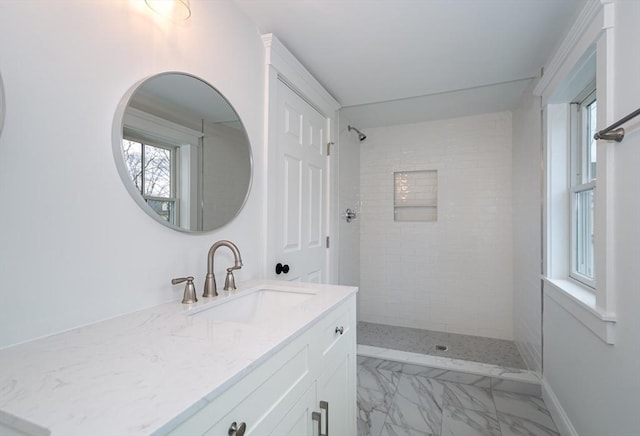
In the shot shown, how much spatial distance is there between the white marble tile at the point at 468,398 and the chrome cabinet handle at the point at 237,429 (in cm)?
186

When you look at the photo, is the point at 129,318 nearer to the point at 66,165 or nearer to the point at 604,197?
the point at 66,165

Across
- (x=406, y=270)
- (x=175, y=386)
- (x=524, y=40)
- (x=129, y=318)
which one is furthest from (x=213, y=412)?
(x=406, y=270)

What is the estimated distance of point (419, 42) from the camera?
1.85m

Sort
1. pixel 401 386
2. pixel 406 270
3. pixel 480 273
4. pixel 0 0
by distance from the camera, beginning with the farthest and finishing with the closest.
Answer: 1. pixel 406 270
2. pixel 480 273
3. pixel 401 386
4. pixel 0 0

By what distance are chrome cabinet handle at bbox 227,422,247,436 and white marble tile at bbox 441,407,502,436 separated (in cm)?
160

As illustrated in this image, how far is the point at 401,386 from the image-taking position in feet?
7.47

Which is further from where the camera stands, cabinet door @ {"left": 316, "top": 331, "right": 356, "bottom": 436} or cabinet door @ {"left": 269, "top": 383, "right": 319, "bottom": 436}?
cabinet door @ {"left": 316, "top": 331, "right": 356, "bottom": 436}

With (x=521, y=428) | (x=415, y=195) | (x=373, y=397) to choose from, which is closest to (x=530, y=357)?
(x=521, y=428)

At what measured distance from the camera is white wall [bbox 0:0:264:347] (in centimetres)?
77

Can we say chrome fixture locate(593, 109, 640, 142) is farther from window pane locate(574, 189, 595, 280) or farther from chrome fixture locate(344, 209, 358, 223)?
chrome fixture locate(344, 209, 358, 223)

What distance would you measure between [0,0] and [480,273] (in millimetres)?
3571

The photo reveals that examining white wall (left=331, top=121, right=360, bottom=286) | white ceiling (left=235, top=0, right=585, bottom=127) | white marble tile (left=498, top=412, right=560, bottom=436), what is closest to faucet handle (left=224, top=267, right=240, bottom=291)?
white ceiling (left=235, top=0, right=585, bottom=127)

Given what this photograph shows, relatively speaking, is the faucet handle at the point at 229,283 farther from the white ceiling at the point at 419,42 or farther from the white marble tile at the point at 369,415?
the white ceiling at the point at 419,42

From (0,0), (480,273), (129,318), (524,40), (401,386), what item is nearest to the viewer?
(0,0)
